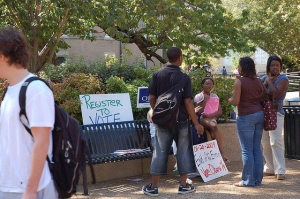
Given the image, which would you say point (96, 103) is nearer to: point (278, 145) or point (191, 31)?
point (278, 145)

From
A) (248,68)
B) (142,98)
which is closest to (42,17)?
(142,98)

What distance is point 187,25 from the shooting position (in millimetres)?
15484

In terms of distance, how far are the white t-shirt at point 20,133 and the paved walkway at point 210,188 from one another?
11.4ft

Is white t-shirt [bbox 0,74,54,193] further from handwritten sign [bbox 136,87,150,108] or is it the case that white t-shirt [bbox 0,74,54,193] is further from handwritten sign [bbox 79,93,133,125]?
handwritten sign [bbox 136,87,150,108]

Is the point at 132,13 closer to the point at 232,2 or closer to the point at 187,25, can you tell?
the point at 187,25

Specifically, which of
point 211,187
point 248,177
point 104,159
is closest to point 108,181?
point 104,159

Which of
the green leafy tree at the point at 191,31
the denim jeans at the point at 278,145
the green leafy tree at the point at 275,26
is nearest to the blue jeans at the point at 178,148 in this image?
the denim jeans at the point at 278,145

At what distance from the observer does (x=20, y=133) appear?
8.99 ft

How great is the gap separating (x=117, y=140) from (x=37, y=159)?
15.3 ft

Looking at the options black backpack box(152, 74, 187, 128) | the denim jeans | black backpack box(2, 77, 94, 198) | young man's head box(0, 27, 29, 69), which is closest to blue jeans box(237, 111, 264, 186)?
the denim jeans

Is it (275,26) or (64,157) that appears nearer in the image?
(64,157)

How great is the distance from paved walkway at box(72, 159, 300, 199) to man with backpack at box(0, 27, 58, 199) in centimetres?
348

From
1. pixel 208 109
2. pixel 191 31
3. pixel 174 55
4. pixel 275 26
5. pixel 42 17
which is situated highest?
pixel 275 26

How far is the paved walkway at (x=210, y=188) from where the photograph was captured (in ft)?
20.8
